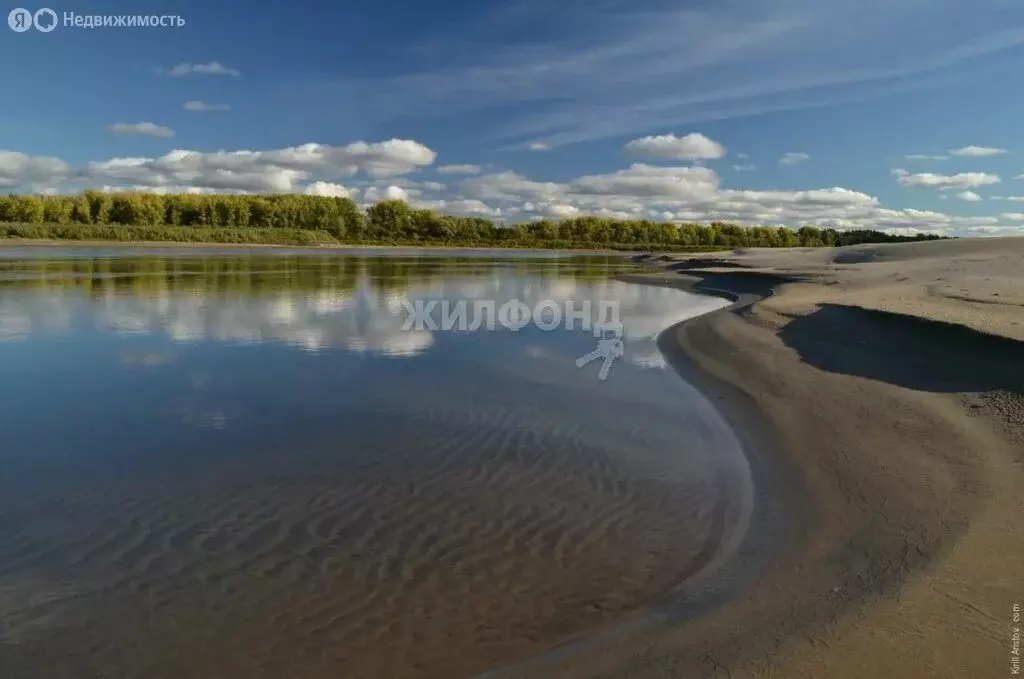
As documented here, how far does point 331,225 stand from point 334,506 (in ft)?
457

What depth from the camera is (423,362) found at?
14.6m

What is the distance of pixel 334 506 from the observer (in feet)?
22.8

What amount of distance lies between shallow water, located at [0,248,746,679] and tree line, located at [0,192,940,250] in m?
103

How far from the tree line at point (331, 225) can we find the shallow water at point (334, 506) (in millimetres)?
102729

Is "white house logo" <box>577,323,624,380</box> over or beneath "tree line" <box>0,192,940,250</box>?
beneath

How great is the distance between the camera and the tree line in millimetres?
107625

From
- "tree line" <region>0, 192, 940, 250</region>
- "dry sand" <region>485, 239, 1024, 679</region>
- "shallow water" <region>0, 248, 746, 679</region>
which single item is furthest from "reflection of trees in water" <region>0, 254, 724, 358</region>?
"tree line" <region>0, 192, 940, 250</region>

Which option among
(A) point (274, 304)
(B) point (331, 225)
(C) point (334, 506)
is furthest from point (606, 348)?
(B) point (331, 225)

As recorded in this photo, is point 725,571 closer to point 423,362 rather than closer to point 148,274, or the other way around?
point 423,362

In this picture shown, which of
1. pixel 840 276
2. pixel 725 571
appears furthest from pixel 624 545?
pixel 840 276

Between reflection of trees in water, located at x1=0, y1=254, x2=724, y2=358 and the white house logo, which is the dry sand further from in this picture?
reflection of trees in water, located at x1=0, y1=254, x2=724, y2=358

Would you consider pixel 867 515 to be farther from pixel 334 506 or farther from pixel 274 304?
pixel 274 304

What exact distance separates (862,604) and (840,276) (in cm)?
3075

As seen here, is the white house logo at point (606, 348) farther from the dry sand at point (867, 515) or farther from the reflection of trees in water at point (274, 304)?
the dry sand at point (867, 515)
